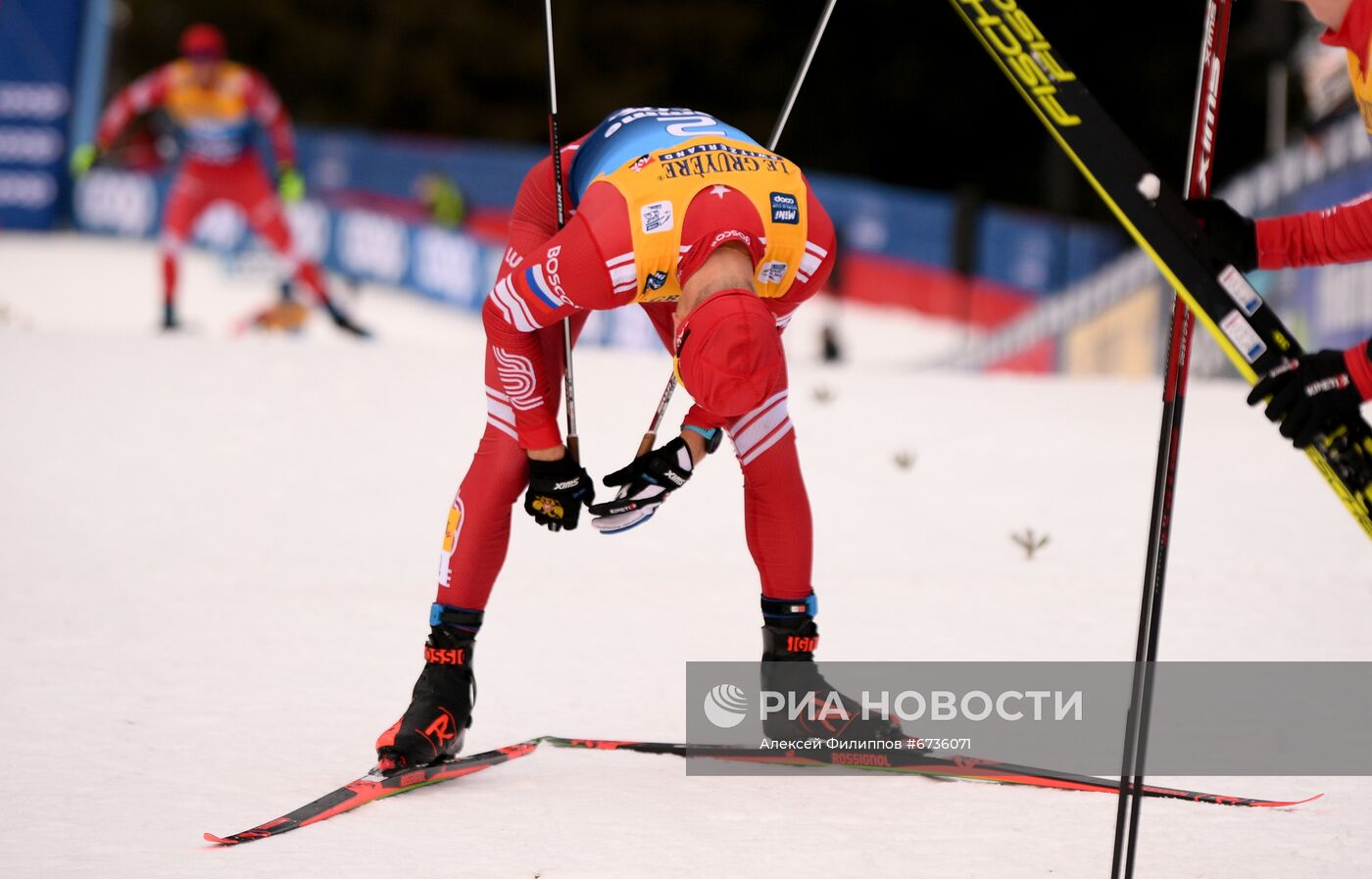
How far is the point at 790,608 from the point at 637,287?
2.93 feet

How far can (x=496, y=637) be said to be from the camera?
204 inches

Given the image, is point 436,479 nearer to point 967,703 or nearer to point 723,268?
point 967,703

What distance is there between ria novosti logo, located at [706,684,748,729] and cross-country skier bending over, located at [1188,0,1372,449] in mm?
1788

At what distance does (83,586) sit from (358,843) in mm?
2687

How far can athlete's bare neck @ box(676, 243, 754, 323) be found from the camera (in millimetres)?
3645

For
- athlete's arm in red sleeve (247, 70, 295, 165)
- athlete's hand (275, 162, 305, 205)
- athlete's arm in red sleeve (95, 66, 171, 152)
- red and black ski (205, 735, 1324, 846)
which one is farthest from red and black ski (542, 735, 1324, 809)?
athlete's arm in red sleeve (95, 66, 171, 152)

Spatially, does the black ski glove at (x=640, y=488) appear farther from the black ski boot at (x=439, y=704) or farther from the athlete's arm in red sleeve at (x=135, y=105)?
the athlete's arm in red sleeve at (x=135, y=105)

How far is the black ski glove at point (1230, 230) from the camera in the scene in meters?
3.30

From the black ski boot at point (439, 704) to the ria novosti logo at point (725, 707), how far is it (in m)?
0.71

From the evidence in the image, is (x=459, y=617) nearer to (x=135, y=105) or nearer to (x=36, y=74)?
(x=135, y=105)

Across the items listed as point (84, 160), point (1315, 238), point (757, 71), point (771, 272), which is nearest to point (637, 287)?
point (771, 272)

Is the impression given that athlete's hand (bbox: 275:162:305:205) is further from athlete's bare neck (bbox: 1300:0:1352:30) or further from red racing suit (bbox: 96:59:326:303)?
athlete's bare neck (bbox: 1300:0:1352:30)

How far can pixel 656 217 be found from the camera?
144 inches

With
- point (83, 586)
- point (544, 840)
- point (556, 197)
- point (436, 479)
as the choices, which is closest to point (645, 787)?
point (544, 840)
